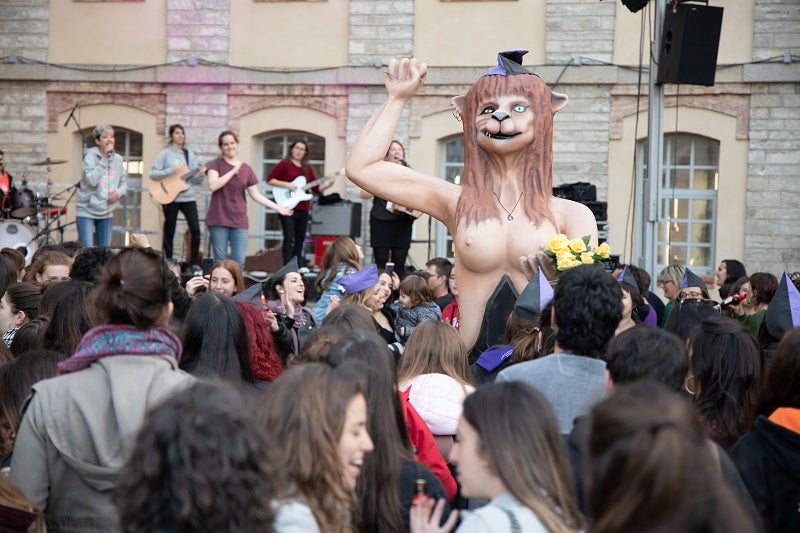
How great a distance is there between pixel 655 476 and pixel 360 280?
5.19 meters

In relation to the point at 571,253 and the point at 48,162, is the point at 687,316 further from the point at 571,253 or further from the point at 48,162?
the point at 48,162

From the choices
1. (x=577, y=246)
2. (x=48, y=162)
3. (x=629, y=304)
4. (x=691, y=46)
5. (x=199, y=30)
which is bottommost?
(x=629, y=304)

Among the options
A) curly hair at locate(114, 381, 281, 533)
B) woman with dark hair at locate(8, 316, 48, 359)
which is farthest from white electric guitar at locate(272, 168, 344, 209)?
curly hair at locate(114, 381, 281, 533)

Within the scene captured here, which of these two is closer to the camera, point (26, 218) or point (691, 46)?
point (691, 46)

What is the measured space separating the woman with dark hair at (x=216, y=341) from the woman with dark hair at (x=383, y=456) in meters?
0.83

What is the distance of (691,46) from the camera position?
996cm

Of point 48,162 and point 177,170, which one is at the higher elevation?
point 48,162

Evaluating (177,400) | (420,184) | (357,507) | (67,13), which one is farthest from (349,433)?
(67,13)

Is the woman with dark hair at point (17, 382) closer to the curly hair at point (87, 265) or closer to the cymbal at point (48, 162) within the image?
the curly hair at point (87, 265)

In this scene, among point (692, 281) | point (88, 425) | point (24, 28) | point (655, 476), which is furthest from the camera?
point (24, 28)

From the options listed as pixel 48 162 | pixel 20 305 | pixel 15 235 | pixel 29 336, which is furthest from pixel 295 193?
pixel 29 336

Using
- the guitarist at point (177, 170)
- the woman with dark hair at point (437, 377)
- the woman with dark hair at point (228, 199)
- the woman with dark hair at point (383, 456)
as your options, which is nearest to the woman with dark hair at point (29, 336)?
the woman with dark hair at point (437, 377)

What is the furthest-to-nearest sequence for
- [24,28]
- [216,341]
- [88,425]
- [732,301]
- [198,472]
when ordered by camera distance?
[24,28], [732,301], [216,341], [88,425], [198,472]

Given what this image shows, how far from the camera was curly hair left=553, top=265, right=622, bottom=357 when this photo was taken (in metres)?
3.82
